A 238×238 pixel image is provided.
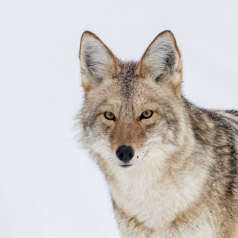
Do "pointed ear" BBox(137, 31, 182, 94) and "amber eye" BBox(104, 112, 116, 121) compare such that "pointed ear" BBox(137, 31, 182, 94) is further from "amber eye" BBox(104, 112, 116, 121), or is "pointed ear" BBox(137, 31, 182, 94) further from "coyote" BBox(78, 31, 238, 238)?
"amber eye" BBox(104, 112, 116, 121)

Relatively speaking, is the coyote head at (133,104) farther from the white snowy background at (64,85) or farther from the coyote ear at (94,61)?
the white snowy background at (64,85)

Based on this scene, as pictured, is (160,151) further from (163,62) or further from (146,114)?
(163,62)

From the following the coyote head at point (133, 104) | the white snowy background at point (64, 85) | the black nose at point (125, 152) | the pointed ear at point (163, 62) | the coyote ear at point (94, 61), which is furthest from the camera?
the white snowy background at point (64, 85)

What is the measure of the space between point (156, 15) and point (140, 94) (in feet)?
52.4

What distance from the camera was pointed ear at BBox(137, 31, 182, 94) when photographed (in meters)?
5.36

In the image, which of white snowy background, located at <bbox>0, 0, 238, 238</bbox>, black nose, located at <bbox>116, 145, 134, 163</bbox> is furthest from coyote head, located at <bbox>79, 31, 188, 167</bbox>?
white snowy background, located at <bbox>0, 0, 238, 238</bbox>

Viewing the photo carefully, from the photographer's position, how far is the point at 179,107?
541 cm

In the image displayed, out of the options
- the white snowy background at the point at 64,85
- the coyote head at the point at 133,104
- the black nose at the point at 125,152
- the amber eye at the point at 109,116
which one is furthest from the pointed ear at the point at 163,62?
the white snowy background at the point at 64,85

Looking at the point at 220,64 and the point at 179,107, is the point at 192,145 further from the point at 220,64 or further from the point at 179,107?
the point at 220,64

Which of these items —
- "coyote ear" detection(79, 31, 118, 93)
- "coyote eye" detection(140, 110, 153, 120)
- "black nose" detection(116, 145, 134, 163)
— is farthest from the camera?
"coyote ear" detection(79, 31, 118, 93)

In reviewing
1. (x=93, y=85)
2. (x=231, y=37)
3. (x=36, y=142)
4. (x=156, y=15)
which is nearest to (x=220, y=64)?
(x=231, y=37)

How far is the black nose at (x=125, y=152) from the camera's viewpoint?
16.2 ft

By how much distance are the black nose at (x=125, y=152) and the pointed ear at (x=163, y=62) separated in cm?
93

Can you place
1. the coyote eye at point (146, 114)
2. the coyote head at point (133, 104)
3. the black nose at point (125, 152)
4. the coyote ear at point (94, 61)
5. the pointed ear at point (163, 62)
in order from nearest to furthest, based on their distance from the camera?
1. the black nose at point (125, 152)
2. the coyote head at point (133, 104)
3. the coyote eye at point (146, 114)
4. the pointed ear at point (163, 62)
5. the coyote ear at point (94, 61)
